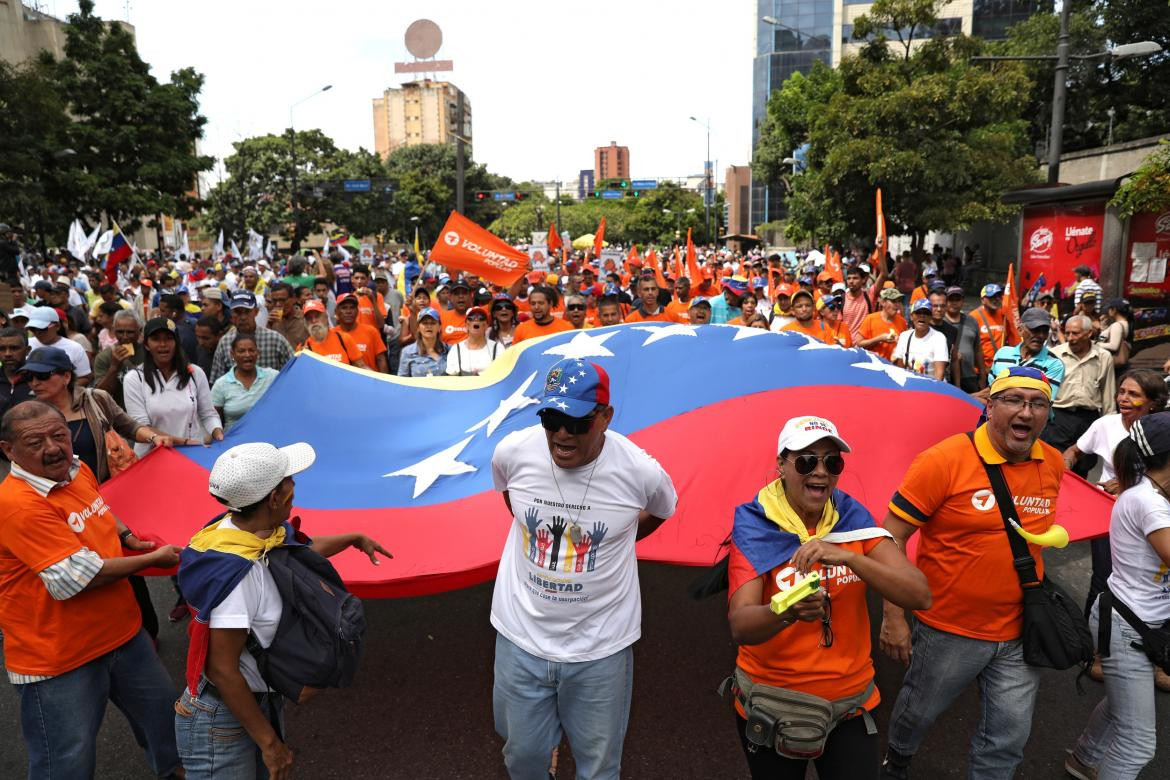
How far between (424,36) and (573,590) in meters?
92.7

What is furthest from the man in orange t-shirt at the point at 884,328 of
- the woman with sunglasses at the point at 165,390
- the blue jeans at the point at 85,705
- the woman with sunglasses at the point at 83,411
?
the blue jeans at the point at 85,705

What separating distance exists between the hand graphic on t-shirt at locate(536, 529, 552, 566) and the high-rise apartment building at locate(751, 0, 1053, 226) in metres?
62.9

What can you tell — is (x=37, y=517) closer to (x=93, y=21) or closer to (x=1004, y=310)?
(x=1004, y=310)

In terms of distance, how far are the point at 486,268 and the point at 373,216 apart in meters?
52.9

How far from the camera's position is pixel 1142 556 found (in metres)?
3.08

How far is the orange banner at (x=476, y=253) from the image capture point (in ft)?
32.1

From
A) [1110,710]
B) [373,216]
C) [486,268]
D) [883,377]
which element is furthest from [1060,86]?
[373,216]

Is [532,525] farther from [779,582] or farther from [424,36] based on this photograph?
[424,36]

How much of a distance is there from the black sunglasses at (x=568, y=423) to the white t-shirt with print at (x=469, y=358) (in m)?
3.98

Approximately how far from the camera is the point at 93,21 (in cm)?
3177

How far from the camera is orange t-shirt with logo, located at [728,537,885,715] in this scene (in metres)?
2.50

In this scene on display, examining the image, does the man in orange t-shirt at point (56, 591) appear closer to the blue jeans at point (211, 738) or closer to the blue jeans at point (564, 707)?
the blue jeans at point (211, 738)

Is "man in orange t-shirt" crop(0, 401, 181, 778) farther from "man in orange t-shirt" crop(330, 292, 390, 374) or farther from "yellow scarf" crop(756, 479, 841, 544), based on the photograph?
"man in orange t-shirt" crop(330, 292, 390, 374)

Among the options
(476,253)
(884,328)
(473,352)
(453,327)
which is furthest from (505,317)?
(884,328)
